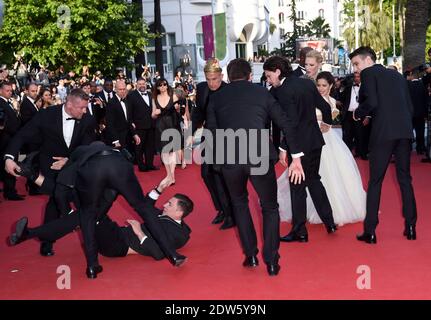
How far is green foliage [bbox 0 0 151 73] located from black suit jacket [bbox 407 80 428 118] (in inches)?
380

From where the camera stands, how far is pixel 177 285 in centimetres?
620

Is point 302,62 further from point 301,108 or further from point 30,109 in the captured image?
point 30,109

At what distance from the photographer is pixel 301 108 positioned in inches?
284

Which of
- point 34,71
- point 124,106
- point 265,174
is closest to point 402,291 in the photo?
point 265,174

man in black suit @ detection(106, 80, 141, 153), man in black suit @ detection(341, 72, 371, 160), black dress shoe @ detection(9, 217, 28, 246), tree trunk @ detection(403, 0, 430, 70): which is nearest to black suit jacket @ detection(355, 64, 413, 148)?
black dress shoe @ detection(9, 217, 28, 246)

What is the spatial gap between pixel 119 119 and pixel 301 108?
24.2 feet

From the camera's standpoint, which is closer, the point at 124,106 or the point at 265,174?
the point at 265,174

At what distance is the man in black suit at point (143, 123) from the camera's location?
14180 mm

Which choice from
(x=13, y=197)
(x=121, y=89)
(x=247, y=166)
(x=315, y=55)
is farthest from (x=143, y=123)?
(x=247, y=166)

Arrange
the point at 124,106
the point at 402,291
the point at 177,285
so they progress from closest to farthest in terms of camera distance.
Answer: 1. the point at 402,291
2. the point at 177,285
3. the point at 124,106

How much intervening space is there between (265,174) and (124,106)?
8403 millimetres

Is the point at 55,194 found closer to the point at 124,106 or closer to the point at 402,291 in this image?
the point at 402,291

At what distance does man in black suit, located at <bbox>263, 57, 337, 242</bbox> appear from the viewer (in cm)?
710

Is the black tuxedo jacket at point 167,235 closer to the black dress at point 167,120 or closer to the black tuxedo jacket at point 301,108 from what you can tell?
the black tuxedo jacket at point 301,108
